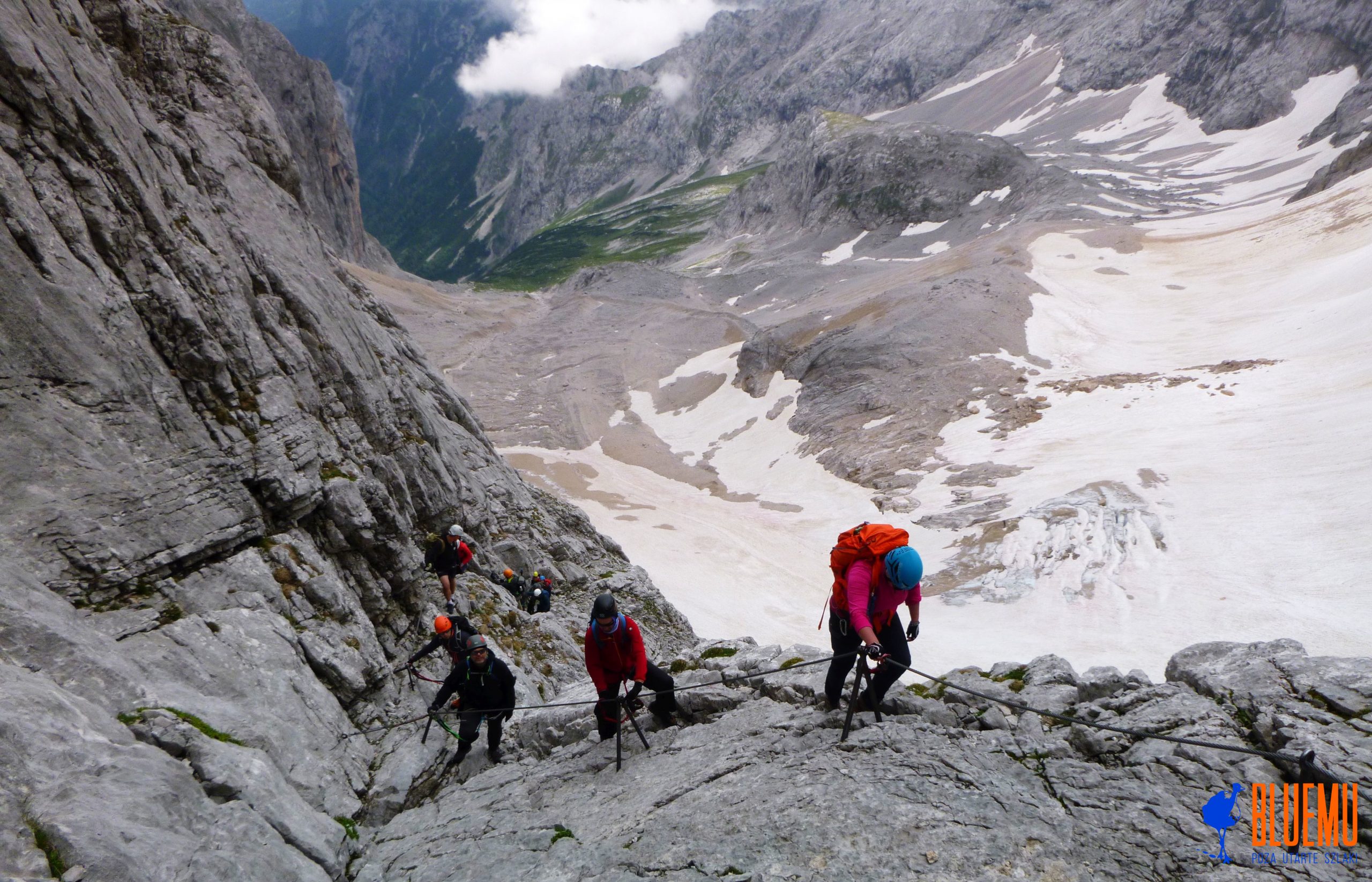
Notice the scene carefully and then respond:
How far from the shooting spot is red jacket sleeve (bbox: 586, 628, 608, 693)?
384 inches

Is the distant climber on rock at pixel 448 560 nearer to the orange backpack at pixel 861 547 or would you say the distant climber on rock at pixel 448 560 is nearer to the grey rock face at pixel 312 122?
the orange backpack at pixel 861 547

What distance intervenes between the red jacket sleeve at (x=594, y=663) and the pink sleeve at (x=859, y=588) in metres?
3.41

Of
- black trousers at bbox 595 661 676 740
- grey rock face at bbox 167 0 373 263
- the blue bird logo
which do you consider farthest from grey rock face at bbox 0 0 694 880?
grey rock face at bbox 167 0 373 263

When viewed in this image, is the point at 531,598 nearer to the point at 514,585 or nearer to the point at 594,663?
the point at 514,585

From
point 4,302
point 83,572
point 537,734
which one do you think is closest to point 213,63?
point 4,302

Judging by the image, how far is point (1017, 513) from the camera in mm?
34625

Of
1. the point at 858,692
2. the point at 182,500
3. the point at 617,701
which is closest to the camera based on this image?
the point at 858,692

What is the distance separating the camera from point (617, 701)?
10016 mm

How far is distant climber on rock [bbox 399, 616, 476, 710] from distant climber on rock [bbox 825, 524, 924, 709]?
19.2 ft

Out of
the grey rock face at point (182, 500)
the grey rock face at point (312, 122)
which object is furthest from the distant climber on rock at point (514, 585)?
the grey rock face at point (312, 122)

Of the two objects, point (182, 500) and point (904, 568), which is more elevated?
point (904, 568)

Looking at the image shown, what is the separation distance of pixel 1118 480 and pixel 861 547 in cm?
3172

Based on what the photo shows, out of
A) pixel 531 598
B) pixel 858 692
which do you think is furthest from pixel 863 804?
pixel 531 598

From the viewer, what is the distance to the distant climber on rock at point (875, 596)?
8094 millimetres
